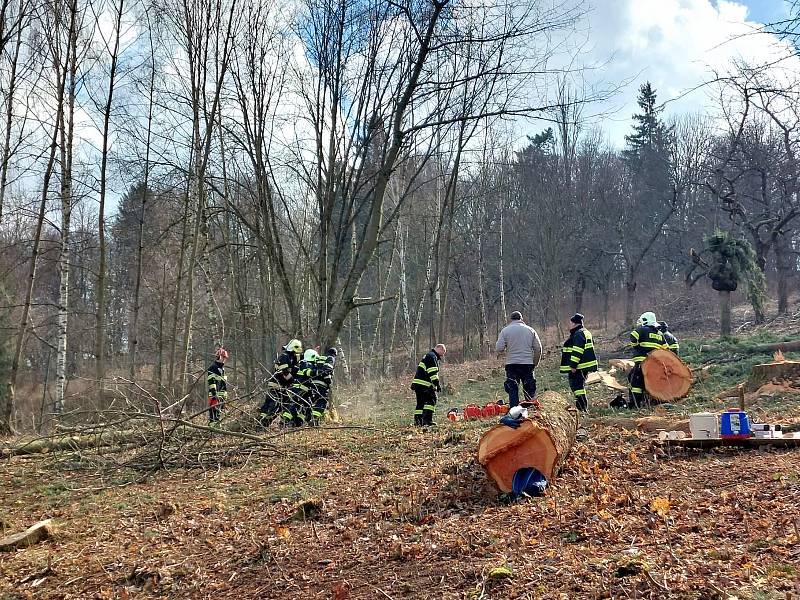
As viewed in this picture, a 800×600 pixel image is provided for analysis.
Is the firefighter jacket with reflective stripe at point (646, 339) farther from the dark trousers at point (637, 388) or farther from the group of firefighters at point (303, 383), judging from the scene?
the group of firefighters at point (303, 383)

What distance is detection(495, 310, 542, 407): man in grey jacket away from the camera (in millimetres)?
12602

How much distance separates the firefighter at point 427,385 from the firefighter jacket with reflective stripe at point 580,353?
7.78 ft

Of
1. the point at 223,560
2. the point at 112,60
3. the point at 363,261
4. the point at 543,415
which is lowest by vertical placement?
the point at 223,560

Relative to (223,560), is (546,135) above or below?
above

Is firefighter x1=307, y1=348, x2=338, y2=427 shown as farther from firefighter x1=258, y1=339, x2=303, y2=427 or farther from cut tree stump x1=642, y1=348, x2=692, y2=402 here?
cut tree stump x1=642, y1=348, x2=692, y2=402

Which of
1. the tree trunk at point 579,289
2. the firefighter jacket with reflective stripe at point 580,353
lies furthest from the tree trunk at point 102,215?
the tree trunk at point 579,289

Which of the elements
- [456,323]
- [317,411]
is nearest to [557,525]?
[317,411]

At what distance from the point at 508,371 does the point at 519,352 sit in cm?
52

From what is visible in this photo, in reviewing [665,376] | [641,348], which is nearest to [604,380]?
[641,348]

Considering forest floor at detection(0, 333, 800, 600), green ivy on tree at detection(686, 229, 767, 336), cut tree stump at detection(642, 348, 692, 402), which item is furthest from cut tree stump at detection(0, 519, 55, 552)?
green ivy on tree at detection(686, 229, 767, 336)

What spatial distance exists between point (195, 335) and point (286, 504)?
26.8 m

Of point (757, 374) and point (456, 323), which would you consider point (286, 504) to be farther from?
point (456, 323)

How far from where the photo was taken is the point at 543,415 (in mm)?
6969

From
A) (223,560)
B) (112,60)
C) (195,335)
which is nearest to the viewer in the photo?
(223,560)
